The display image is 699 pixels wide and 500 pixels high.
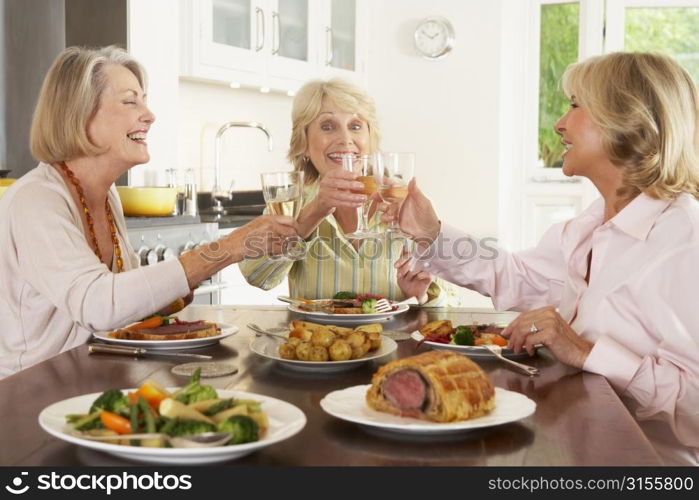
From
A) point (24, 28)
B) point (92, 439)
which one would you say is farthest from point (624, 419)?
point (24, 28)

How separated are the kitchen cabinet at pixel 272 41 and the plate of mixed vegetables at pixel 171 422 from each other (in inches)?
127

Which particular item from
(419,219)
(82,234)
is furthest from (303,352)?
(419,219)

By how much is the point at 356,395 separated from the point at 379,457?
0.77 feet

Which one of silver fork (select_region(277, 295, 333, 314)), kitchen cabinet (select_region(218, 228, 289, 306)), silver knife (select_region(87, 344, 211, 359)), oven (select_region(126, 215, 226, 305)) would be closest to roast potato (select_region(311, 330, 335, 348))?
silver knife (select_region(87, 344, 211, 359))

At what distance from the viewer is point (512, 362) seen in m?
1.61

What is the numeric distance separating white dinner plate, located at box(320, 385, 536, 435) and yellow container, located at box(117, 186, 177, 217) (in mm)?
2402

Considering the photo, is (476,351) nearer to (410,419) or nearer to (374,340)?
(374,340)

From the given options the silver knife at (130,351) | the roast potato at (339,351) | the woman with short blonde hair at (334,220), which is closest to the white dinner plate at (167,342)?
the silver knife at (130,351)

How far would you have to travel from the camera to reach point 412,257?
2.43 m

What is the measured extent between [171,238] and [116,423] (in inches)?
102

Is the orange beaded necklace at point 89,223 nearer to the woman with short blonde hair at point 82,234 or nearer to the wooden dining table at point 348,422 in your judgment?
the woman with short blonde hair at point 82,234

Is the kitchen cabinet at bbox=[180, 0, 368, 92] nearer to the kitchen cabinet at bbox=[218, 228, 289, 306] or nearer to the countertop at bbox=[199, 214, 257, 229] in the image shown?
the countertop at bbox=[199, 214, 257, 229]

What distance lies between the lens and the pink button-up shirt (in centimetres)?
165

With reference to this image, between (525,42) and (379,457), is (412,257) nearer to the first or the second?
(379,457)
